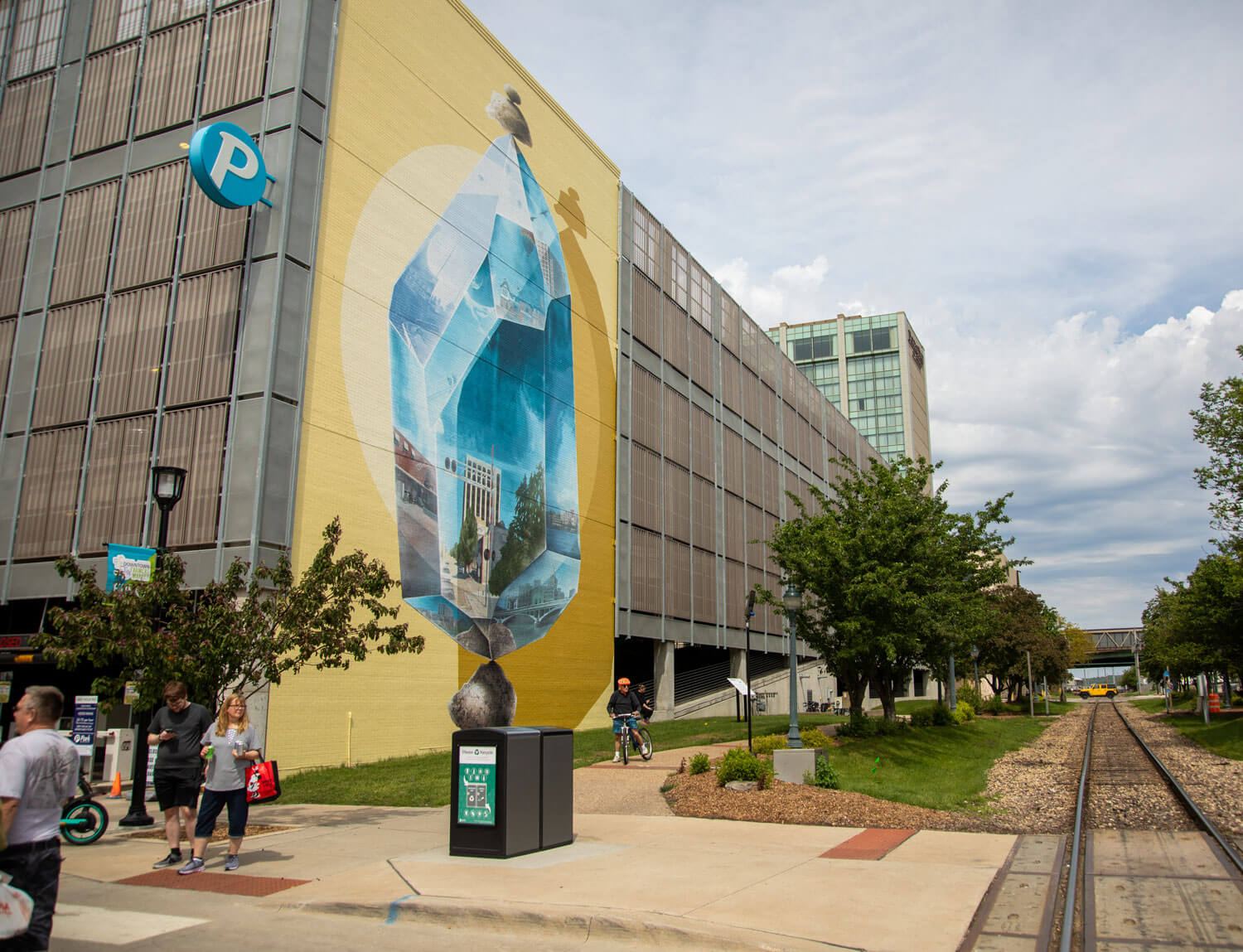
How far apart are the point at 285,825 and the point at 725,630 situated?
34.8m

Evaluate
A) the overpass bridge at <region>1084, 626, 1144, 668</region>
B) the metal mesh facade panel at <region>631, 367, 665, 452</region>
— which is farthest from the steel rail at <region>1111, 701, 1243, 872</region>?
the overpass bridge at <region>1084, 626, 1144, 668</region>

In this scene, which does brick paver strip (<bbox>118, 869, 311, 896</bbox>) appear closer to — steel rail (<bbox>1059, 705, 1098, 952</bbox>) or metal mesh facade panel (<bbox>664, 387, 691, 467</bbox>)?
steel rail (<bbox>1059, 705, 1098, 952</bbox>)

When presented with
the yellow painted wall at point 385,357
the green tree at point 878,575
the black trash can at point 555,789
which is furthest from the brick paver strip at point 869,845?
the yellow painted wall at point 385,357

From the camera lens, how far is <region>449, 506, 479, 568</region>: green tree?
27.5m

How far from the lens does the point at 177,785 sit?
10484 mm

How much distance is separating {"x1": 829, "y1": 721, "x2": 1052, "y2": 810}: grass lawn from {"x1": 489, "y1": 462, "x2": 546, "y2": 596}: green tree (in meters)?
11.7

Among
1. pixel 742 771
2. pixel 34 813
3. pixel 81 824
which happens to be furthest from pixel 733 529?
pixel 34 813

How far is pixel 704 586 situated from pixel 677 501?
482 cm

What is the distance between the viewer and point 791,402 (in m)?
60.9

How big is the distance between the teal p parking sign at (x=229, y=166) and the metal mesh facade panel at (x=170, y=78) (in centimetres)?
369

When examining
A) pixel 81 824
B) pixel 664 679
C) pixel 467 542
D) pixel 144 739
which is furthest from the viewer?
pixel 664 679

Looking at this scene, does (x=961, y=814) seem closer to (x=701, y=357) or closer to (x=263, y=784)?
(x=263, y=784)

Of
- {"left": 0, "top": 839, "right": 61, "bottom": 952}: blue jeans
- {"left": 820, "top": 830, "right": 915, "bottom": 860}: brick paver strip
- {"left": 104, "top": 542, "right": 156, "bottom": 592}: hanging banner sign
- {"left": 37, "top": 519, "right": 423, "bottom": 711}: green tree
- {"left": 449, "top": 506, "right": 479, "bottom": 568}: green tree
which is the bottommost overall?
{"left": 820, "top": 830, "right": 915, "bottom": 860}: brick paver strip

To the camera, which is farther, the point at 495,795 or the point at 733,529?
the point at 733,529
